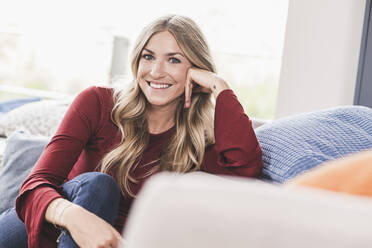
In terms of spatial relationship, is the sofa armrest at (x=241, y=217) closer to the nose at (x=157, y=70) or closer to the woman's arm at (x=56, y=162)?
the woman's arm at (x=56, y=162)

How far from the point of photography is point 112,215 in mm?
1414

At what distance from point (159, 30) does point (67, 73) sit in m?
3.68

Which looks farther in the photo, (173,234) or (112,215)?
(112,215)

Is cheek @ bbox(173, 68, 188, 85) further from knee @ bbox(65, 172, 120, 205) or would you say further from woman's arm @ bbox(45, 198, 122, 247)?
woman's arm @ bbox(45, 198, 122, 247)

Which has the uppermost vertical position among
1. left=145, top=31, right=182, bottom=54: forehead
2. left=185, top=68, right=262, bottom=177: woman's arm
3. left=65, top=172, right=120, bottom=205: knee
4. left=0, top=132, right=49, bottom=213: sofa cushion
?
left=145, top=31, right=182, bottom=54: forehead

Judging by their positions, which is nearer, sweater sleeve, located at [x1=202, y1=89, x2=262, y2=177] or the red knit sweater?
the red knit sweater

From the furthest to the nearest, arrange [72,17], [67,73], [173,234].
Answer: [67,73], [72,17], [173,234]

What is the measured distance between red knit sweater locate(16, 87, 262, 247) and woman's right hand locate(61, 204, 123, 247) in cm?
22

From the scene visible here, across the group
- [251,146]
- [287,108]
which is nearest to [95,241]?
[251,146]

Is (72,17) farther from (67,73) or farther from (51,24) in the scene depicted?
(67,73)

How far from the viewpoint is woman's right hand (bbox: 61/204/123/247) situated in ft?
4.11

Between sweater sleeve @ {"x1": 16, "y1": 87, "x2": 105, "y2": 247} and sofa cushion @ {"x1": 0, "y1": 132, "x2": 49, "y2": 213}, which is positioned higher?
sweater sleeve @ {"x1": 16, "y1": 87, "x2": 105, "y2": 247}

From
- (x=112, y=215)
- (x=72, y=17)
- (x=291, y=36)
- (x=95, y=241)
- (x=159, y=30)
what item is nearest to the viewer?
(x=95, y=241)

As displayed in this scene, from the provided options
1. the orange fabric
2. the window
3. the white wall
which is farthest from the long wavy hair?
the window
